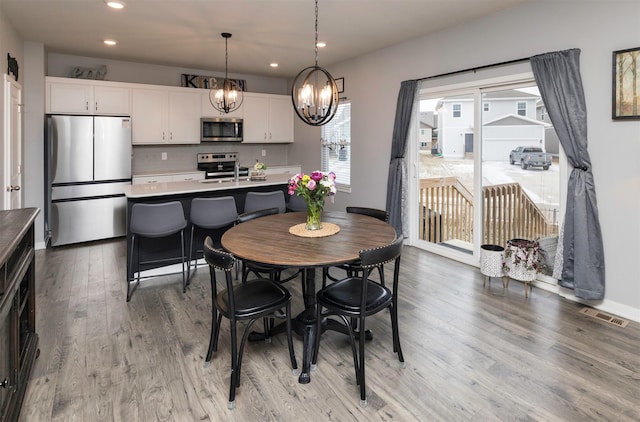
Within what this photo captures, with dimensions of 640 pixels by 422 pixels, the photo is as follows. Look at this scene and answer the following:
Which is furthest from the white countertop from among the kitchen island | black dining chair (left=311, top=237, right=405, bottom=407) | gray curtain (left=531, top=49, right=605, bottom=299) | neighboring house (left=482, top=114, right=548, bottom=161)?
gray curtain (left=531, top=49, right=605, bottom=299)

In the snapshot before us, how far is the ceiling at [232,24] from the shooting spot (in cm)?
371

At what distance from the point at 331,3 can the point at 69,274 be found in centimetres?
401

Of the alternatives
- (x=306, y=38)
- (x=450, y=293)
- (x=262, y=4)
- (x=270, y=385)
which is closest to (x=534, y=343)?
(x=450, y=293)

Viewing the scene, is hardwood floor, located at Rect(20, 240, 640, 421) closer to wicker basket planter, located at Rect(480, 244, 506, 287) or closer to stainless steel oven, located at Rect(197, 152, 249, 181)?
wicker basket planter, located at Rect(480, 244, 506, 287)

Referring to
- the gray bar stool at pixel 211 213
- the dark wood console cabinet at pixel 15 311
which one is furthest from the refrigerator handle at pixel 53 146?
the dark wood console cabinet at pixel 15 311

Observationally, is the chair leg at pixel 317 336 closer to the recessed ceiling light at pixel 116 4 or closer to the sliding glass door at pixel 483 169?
the sliding glass door at pixel 483 169

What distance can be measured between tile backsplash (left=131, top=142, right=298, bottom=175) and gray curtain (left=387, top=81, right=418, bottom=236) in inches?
129

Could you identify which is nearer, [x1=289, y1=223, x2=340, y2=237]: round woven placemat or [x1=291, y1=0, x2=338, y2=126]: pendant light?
[x1=289, y1=223, x2=340, y2=237]: round woven placemat

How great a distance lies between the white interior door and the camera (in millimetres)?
3865

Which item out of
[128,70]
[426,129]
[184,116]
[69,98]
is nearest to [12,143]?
[69,98]

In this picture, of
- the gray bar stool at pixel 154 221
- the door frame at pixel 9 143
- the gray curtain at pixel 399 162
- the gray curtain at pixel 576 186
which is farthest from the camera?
the gray curtain at pixel 399 162

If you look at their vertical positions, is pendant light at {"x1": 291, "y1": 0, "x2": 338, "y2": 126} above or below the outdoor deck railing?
above

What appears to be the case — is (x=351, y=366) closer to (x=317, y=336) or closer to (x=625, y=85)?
(x=317, y=336)

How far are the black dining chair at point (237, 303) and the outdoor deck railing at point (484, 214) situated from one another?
291 centimetres
